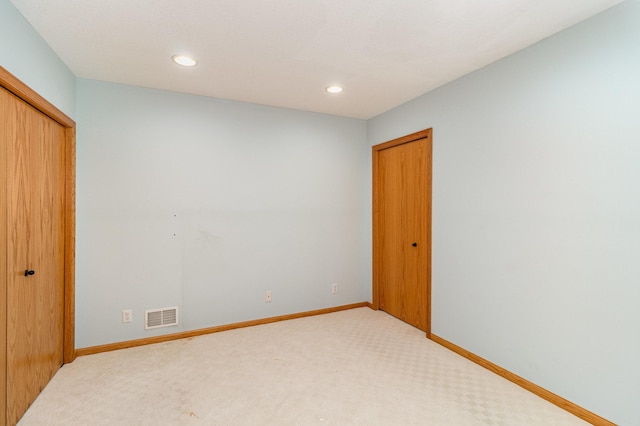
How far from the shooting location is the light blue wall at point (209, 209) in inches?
109

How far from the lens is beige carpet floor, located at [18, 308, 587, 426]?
6.29 ft

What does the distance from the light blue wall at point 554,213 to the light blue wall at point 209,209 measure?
4.61ft

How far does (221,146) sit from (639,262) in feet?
11.0

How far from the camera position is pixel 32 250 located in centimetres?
204

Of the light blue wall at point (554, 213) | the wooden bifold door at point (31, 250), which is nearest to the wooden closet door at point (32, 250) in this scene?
the wooden bifold door at point (31, 250)

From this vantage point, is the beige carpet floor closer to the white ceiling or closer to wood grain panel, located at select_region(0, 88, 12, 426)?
wood grain panel, located at select_region(0, 88, 12, 426)

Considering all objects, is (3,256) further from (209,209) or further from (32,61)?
(209,209)

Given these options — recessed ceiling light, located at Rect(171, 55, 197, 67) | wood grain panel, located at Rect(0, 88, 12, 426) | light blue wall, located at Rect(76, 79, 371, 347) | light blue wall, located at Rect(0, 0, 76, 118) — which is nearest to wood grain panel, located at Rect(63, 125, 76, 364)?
light blue wall, located at Rect(76, 79, 371, 347)

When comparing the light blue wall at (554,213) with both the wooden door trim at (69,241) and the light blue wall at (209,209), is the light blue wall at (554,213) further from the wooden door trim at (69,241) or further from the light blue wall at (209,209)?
the wooden door trim at (69,241)

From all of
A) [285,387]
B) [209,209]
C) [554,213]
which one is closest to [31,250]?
[209,209]

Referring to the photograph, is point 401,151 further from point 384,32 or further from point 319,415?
point 319,415

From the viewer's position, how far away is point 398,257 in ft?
11.9

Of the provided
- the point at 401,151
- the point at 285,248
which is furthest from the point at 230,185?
the point at 401,151

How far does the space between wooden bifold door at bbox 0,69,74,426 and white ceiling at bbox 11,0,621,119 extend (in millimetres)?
591
